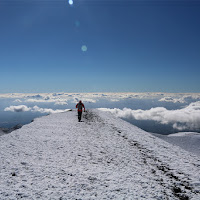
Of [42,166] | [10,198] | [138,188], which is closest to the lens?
[10,198]

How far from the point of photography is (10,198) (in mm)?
4273

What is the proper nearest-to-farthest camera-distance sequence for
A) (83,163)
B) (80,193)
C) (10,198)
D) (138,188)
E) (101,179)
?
(10,198) < (80,193) < (138,188) < (101,179) < (83,163)

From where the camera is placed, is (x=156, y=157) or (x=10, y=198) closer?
(x=10, y=198)

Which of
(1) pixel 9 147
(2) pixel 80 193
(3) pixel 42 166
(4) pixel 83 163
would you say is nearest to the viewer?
(2) pixel 80 193

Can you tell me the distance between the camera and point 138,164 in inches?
285

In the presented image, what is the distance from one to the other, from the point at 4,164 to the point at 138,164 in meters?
6.97

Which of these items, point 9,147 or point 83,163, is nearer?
point 83,163

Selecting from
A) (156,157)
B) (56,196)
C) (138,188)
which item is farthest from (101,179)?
(156,157)

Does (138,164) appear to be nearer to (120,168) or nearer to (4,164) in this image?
(120,168)

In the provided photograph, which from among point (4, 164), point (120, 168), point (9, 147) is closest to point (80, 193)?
point (120, 168)

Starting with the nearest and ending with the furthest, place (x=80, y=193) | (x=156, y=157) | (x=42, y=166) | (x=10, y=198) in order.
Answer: (x=10, y=198) < (x=80, y=193) < (x=42, y=166) < (x=156, y=157)

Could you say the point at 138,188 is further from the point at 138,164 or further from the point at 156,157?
the point at 156,157

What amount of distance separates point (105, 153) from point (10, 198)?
17.9 ft

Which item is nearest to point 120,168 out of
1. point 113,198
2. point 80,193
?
point 113,198
